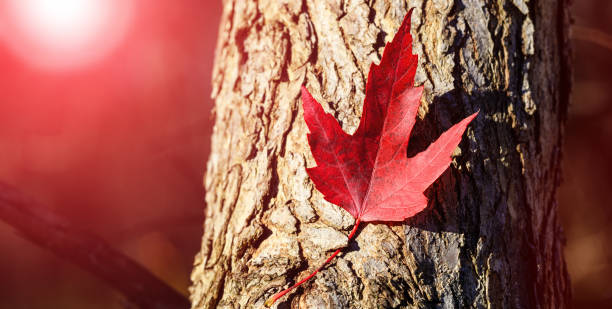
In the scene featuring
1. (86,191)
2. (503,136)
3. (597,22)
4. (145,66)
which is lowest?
(86,191)

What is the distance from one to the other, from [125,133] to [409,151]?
2.71m

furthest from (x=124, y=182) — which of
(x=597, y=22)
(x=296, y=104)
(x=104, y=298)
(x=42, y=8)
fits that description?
(x=597, y=22)

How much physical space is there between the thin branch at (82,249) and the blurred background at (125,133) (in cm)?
138

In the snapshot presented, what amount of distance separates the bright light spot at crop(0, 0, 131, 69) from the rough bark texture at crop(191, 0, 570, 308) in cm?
227

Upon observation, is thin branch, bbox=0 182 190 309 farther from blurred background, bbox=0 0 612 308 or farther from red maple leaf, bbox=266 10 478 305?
blurred background, bbox=0 0 612 308

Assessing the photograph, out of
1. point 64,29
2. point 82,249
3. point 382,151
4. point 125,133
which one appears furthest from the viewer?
point 125,133

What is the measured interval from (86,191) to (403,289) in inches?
112

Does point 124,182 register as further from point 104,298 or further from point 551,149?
point 551,149

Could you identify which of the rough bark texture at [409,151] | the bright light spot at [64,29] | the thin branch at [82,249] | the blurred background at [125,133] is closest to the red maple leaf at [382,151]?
the rough bark texture at [409,151]

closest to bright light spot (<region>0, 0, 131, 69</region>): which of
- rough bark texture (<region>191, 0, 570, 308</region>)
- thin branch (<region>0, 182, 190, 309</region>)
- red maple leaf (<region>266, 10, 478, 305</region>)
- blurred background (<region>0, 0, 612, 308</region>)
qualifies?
blurred background (<region>0, 0, 612, 308</region>)

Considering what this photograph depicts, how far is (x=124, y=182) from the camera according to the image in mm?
3193

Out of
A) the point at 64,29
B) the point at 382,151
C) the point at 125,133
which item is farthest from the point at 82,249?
the point at 64,29

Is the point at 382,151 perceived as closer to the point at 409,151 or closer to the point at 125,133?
the point at 409,151

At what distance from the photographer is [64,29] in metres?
3.00
